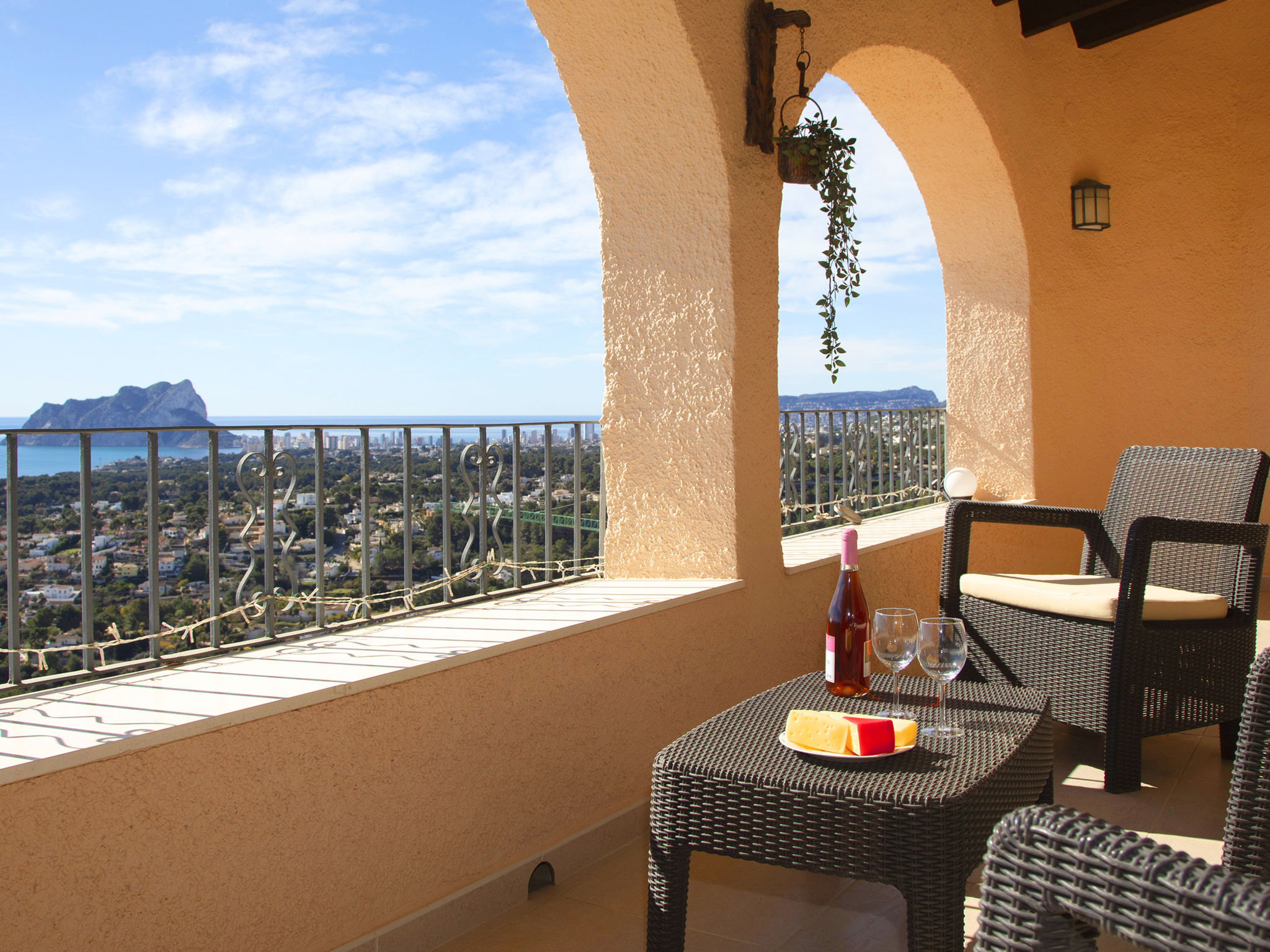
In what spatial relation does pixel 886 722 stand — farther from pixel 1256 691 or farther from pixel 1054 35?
pixel 1054 35

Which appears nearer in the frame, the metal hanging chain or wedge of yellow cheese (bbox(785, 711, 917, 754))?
wedge of yellow cheese (bbox(785, 711, 917, 754))

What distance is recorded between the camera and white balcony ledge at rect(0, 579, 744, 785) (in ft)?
4.14

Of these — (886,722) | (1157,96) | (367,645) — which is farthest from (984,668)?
(1157,96)

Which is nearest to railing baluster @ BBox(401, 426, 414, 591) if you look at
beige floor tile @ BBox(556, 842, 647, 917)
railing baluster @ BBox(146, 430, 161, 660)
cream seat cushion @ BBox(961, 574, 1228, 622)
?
railing baluster @ BBox(146, 430, 161, 660)

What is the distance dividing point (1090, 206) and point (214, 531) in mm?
4151

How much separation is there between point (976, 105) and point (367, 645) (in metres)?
3.17

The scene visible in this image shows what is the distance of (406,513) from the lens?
6.71ft

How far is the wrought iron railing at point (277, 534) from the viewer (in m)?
1.53

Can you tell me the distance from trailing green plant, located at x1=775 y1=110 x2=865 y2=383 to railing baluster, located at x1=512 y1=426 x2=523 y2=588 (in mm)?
1045

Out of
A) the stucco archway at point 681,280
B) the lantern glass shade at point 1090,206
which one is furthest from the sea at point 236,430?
the lantern glass shade at point 1090,206

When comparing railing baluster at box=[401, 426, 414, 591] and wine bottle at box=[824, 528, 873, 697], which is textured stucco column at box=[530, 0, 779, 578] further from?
wine bottle at box=[824, 528, 873, 697]

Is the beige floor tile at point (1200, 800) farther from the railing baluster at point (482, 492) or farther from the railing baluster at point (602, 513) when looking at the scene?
the railing baluster at point (482, 492)

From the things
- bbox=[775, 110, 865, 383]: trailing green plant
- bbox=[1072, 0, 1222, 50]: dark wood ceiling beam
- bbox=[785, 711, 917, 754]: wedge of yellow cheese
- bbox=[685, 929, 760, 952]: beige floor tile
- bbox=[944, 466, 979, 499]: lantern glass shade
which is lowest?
bbox=[685, 929, 760, 952]: beige floor tile

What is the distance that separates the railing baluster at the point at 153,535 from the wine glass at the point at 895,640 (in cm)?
128
